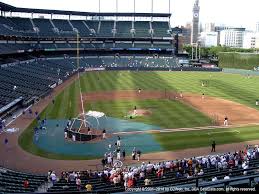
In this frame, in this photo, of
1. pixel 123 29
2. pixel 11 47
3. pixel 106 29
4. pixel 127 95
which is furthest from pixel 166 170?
pixel 123 29

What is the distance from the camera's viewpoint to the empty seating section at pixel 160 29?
132 m

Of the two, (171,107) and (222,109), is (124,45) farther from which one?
(222,109)

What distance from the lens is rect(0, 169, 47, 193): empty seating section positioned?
21.3 metres

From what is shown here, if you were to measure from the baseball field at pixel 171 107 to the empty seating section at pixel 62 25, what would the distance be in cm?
3981

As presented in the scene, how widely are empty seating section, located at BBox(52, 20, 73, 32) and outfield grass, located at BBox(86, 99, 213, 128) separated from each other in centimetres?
6791

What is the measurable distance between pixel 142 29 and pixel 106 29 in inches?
503

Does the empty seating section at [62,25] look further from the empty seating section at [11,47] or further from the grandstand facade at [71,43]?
the empty seating section at [11,47]

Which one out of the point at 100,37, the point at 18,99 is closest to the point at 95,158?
the point at 18,99

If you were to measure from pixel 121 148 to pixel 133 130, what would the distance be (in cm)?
685

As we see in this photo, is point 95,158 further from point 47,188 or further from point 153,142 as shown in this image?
point 47,188

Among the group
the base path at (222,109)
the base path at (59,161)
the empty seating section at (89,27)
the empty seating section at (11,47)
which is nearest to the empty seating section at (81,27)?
the empty seating section at (89,27)

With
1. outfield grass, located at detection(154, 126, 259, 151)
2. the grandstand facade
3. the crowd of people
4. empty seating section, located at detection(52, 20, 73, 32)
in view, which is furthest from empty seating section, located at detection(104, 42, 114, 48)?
the crowd of people

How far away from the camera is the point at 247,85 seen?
79938 millimetres

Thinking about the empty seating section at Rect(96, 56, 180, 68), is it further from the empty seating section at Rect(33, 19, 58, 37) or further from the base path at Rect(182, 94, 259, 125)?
the base path at Rect(182, 94, 259, 125)
